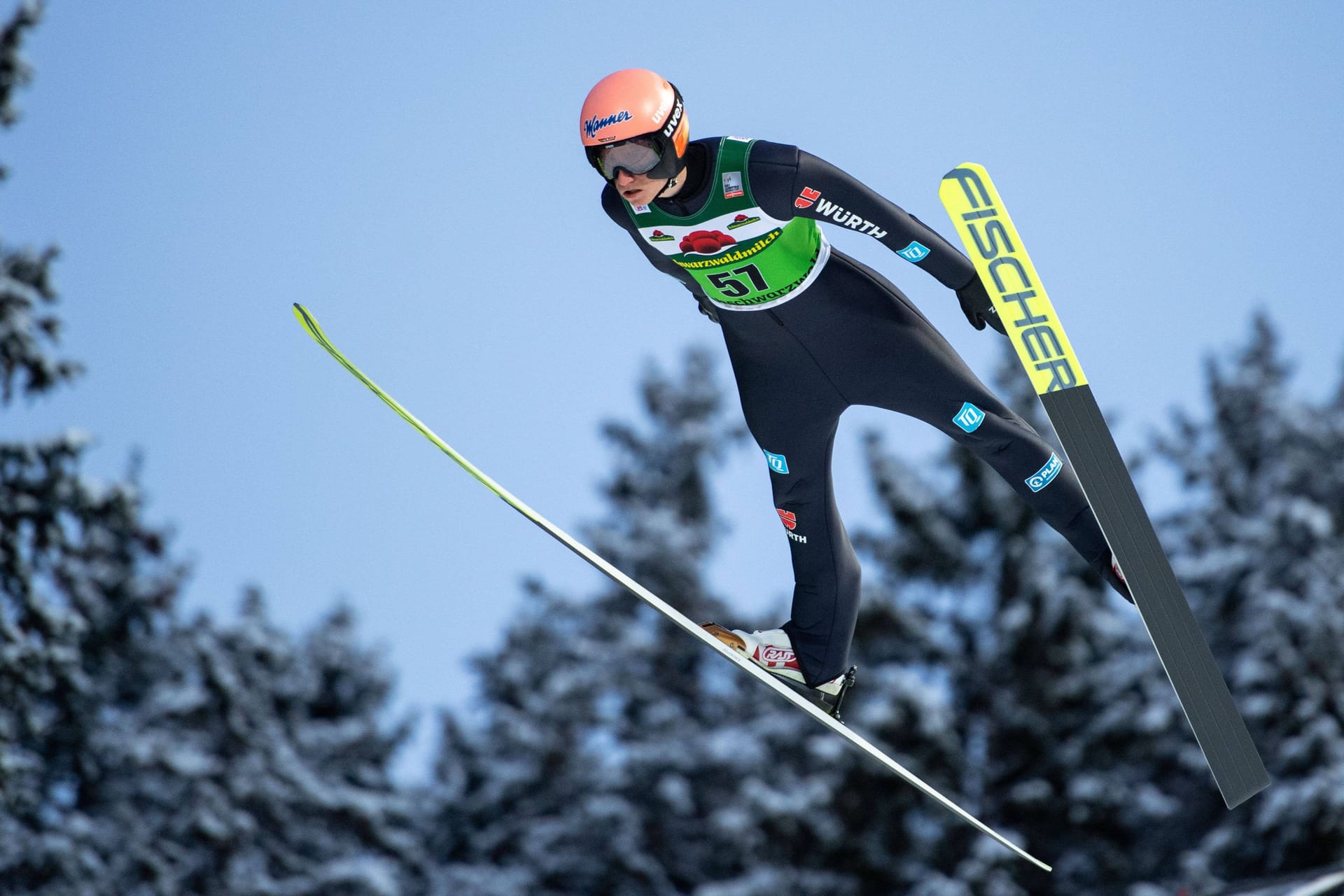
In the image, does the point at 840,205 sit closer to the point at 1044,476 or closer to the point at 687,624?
the point at 1044,476

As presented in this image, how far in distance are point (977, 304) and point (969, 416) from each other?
323mm

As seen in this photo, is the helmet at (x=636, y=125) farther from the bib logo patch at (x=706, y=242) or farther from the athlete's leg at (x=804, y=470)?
the athlete's leg at (x=804, y=470)

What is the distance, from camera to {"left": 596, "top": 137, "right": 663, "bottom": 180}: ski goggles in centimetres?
378

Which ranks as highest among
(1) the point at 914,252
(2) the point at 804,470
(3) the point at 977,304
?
(1) the point at 914,252

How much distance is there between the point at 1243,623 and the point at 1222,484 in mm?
2632

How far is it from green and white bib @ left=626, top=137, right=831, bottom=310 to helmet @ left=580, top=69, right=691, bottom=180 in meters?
0.14

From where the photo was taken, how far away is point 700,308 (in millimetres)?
4312

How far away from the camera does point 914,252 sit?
150 inches

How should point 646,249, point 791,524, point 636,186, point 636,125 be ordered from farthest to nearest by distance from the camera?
point 791,524
point 646,249
point 636,186
point 636,125

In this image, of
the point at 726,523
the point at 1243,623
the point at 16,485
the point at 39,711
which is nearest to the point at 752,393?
the point at 16,485

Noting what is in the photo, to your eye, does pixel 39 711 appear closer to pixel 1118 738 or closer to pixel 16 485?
pixel 16 485

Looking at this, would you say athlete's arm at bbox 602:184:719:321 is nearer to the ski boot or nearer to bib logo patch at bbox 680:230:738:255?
bib logo patch at bbox 680:230:738:255

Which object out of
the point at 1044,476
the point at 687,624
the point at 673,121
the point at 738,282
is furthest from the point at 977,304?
the point at 687,624

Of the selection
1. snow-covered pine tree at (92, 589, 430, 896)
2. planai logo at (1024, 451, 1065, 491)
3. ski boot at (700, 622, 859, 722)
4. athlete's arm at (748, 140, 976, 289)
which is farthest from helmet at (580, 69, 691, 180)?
snow-covered pine tree at (92, 589, 430, 896)
